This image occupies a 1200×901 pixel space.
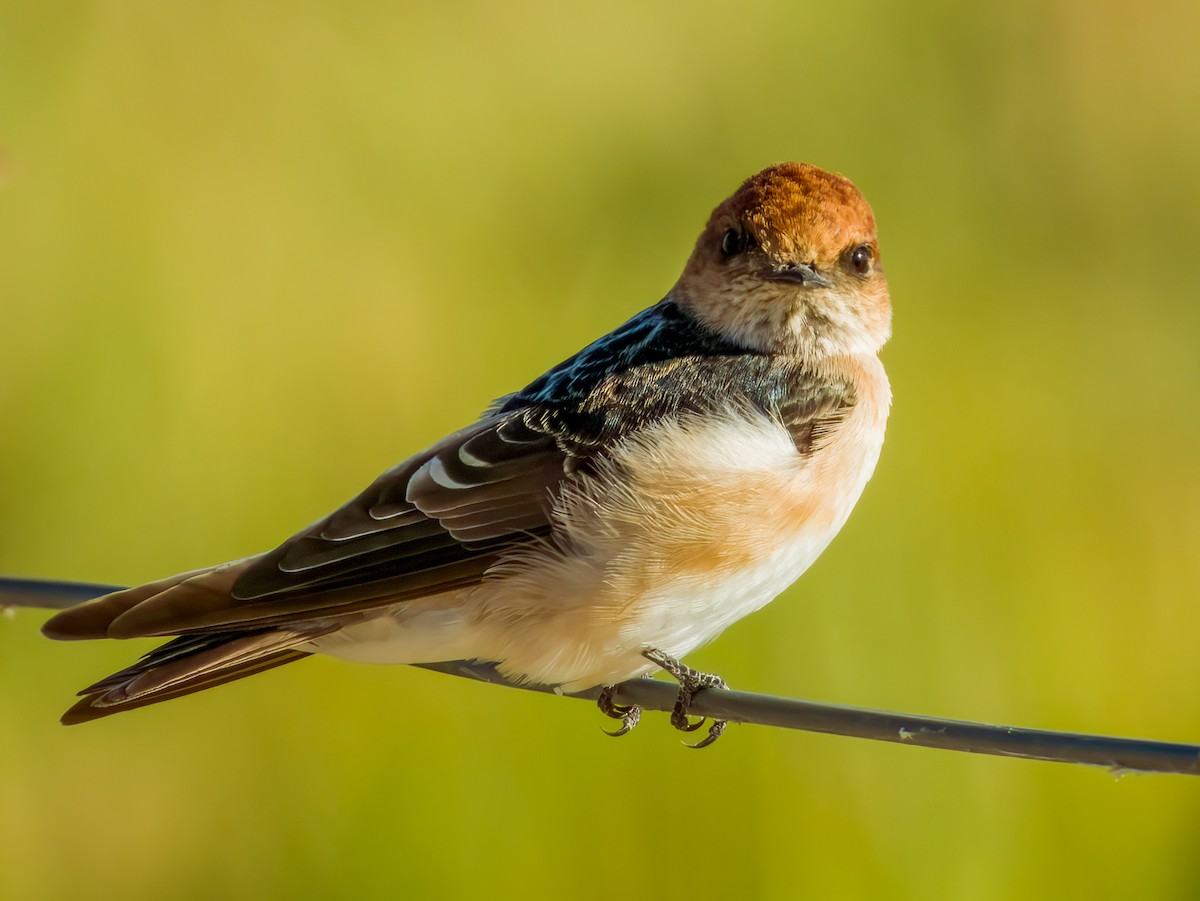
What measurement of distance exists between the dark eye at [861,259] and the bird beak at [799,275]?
108 mm

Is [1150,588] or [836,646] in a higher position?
[1150,588]

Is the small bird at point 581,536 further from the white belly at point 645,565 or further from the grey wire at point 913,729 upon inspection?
the grey wire at point 913,729

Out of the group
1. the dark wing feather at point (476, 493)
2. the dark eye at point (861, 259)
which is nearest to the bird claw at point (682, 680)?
the dark wing feather at point (476, 493)

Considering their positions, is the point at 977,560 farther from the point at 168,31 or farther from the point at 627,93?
Result: the point at 168,31

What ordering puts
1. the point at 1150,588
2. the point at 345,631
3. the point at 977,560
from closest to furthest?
the point at 345,631, the point at 977,560, the point at 1150,588

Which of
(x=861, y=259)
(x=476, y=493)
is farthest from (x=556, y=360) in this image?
(x=476, y=493)

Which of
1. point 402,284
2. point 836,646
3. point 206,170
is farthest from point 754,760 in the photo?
point 206,170

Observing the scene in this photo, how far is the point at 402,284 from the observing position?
4.54m

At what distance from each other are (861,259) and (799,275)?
0.18 m

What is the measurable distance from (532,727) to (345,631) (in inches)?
39.4

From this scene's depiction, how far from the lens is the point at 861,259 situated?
3072 millimetres

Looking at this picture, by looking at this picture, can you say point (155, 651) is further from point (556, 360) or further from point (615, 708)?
point (556, 360)

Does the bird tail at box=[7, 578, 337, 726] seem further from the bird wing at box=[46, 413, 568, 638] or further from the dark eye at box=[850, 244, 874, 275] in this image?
the dark eye at box=[850, 244, 874, 275]

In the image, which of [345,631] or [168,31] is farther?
[168,31]
